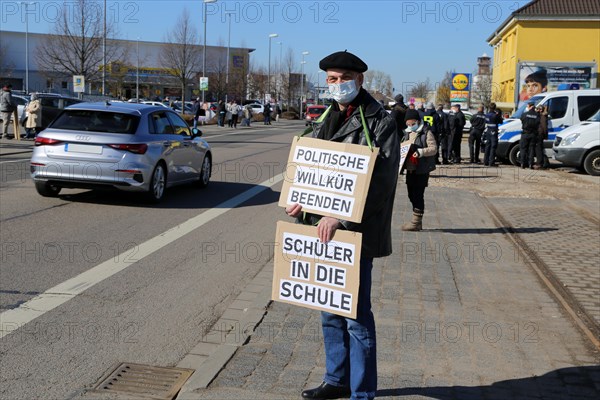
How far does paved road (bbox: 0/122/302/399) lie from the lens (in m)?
5.05

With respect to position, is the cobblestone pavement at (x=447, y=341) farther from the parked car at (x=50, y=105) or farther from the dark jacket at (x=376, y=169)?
the parked car at (x=50, y=105)

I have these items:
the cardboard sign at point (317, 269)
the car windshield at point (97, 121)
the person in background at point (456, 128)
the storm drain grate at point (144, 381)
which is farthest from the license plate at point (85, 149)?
the person in background at point (456, 128)

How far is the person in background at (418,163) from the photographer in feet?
32.8

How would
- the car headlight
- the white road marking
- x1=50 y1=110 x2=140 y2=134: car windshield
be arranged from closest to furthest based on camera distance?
the white road marking, x1=50 y1=110 x2=140 y2=134: car windshield, the car headlight

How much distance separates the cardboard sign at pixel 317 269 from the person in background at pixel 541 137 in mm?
18729

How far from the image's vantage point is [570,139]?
20.1 metres

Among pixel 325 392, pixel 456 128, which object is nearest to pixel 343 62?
pixel 325 392

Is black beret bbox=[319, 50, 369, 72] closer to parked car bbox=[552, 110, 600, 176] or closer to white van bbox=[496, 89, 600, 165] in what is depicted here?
parked car bbox=[552, 110, 600, 176]

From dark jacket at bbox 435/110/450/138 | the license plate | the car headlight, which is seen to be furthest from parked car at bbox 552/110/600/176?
the license plate

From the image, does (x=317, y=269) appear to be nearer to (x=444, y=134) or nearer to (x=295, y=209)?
(x=295, y=209)

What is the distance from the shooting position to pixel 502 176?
1988 cm

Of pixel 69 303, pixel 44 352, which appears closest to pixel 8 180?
pixel 69 303

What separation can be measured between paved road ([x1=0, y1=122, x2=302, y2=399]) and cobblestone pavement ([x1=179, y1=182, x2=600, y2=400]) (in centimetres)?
74

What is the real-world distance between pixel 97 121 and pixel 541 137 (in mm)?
14264
